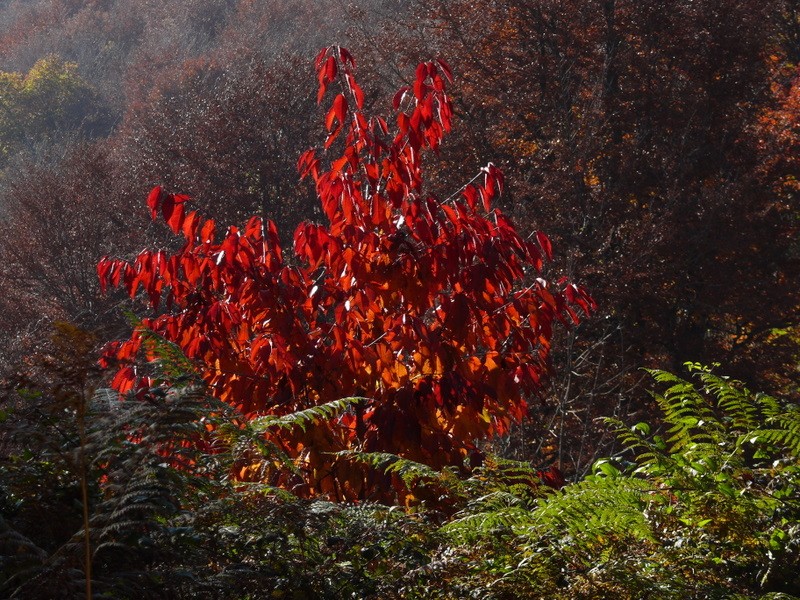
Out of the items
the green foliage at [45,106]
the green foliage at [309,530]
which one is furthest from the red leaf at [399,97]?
the green foliage at [45,106]

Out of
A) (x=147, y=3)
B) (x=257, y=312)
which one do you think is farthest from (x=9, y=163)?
(x=257, y=312)

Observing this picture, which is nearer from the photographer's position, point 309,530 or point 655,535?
point 309,530

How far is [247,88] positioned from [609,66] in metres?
9.56

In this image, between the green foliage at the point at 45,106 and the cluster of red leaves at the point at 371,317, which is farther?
the green foliage at the point at 45,106

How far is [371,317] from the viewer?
5.04 meters

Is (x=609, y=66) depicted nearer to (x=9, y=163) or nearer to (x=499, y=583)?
(x=499, y=583)

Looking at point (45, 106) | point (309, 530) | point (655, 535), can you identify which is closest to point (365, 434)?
point (309, 530)

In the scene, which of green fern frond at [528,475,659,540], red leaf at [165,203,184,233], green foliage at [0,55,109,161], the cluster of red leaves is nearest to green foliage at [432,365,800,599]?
green fern frond at [528,475,659,540]

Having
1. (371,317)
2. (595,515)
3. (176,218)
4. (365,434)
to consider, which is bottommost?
(365,434)

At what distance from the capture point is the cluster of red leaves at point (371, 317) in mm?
4723

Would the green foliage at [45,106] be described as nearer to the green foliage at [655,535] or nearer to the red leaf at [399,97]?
the red leaf at [399,97]

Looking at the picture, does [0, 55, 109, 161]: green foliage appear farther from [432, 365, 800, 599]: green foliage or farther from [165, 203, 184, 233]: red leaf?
[432, 365, 800, 599]: green foliage

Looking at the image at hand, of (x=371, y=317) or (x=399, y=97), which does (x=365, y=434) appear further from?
(x=399, y=97)

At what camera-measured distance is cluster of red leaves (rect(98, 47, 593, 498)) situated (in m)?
4.72
